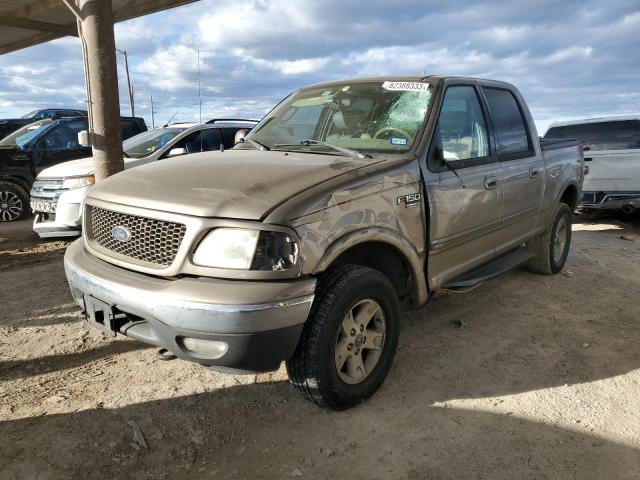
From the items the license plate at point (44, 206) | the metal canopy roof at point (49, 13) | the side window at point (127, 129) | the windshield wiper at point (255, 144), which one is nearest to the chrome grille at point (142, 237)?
the windshield wiper at point (255, 144)

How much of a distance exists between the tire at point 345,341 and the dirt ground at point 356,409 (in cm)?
18

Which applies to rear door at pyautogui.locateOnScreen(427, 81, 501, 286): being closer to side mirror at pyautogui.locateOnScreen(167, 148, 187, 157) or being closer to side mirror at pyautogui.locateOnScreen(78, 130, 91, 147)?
side mirror at pyautogui.locateOnScreen(78, 130, 91, 147)

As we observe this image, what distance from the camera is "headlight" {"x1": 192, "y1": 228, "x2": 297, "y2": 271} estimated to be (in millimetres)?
2371

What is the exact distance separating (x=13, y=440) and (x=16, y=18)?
1333 cm

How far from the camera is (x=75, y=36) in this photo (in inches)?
555

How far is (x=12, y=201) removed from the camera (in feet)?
29.0

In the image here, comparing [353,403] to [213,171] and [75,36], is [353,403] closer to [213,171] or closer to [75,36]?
[213,171]

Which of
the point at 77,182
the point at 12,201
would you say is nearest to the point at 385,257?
the point at 77,182

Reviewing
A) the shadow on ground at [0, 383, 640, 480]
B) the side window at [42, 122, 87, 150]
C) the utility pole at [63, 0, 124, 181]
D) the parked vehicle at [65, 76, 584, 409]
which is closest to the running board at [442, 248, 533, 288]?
the parked vehicle at [65, 76, 584, 409]

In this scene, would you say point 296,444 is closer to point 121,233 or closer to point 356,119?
point 121,233

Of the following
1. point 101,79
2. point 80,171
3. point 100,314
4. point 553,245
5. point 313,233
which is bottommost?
point 553,245

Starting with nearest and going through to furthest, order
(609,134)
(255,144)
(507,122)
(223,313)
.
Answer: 1. (223,313)
2. (255,144)
3. (507,122)
4. (609,134)

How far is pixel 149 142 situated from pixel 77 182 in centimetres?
156

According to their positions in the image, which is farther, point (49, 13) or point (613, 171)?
point (49, 13)
